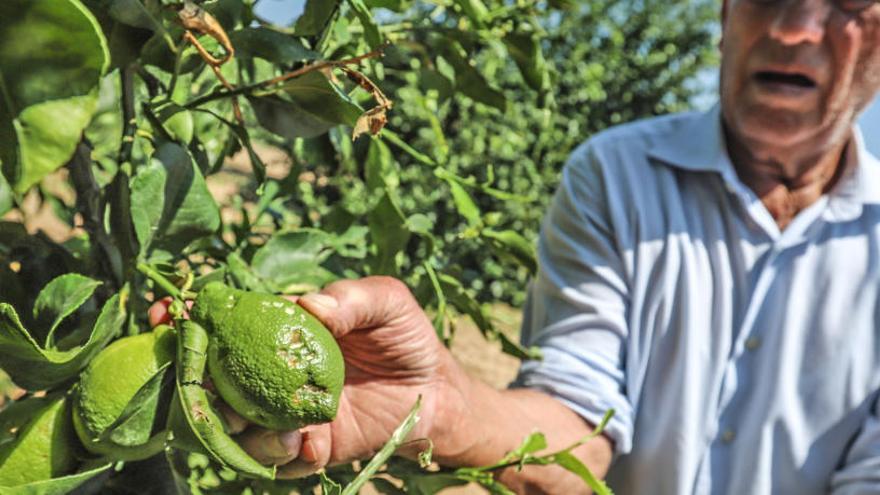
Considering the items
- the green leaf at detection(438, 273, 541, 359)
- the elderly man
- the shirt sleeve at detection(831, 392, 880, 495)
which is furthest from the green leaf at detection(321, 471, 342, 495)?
the shirt sleeve at detection(831, 392, 880, 495)

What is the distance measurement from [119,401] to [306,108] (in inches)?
10.7

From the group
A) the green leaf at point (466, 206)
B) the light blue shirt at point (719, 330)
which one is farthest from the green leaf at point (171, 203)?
the light blue shirt at point (719, 330)

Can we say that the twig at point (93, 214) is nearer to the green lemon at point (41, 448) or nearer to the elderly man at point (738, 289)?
the green lemon at point (41, 448)

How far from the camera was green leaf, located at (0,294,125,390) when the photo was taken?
0.64 m

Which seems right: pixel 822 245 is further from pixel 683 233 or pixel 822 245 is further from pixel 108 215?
pixel 108 215

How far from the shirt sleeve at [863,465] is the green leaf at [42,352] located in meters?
1.27

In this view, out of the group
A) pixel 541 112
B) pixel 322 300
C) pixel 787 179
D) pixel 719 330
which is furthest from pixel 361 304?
pixel 541 112

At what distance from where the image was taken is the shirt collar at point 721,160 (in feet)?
5.87

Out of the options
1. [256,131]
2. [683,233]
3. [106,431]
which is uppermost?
[106,431]

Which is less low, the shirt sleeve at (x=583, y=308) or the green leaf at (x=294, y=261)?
the green leaf at (x=294, y=261)

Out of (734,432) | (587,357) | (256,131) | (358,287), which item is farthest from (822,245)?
(256,131)

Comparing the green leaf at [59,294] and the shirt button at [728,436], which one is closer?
the green leaf at [59,294]

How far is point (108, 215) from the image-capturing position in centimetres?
82

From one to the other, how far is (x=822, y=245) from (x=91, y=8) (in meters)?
1.43
